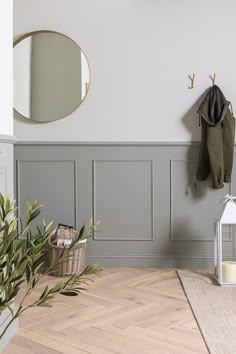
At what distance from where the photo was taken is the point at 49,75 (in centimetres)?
358

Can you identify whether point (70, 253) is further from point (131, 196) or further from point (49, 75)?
point (49, 75)

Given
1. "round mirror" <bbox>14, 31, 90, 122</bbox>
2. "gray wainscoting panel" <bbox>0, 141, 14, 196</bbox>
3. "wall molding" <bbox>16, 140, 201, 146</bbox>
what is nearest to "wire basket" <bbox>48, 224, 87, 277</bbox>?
"wall molding" <bbox>16, 140, 201, 146</bbox>

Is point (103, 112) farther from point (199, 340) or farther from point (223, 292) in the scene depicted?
point (199, 340)

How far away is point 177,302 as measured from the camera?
2717 mm

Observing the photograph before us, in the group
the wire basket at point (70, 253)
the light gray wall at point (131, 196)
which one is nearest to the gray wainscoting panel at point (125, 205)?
the light gray wall at point (131, 196)

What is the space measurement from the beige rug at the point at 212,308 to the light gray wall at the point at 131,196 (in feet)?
0.94

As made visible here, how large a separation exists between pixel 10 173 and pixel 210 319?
1.19 meters

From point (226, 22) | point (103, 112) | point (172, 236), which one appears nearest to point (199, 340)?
point (172, 236)

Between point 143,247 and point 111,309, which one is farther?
point 143,247

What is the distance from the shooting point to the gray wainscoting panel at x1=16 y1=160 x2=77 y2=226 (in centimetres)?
363

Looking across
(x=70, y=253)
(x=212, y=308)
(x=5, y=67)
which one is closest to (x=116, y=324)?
(x=212, y=308)

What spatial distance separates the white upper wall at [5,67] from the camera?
2.07 m

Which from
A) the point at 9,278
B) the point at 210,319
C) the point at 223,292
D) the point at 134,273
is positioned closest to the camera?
the point at 9,278

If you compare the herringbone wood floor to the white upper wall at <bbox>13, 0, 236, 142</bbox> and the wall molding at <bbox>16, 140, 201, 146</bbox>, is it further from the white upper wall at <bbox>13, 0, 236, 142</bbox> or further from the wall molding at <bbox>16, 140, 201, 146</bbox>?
the white upper wall at <bbox>13, 0, 236, 142</bbox>
